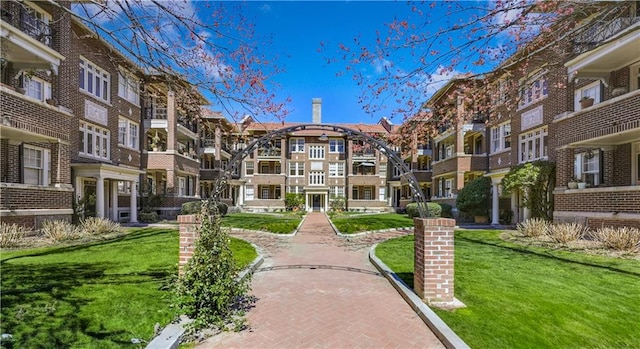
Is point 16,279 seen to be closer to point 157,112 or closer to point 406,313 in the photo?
point 406,313

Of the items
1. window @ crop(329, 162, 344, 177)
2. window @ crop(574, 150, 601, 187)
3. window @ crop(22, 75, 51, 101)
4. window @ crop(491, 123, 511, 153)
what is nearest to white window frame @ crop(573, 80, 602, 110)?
window @ crop(574, 150, 601, 187)

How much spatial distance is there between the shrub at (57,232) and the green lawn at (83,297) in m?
1.99

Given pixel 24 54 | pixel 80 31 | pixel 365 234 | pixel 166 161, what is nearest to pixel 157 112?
pixel 166 161

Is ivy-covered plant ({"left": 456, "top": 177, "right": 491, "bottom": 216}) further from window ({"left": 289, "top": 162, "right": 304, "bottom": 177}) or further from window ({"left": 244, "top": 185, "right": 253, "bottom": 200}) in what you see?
window ({"left": 244, "top": 185, "right": 253, "bottom": 200})

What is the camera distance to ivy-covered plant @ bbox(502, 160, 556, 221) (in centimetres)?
1564

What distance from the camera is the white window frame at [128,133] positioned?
2126 centimetres

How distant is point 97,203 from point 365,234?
13.6 metres

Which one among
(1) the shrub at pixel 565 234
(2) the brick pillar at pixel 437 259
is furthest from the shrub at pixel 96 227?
(1) the shrub at pixel 565 234

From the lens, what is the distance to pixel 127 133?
71.4 feet

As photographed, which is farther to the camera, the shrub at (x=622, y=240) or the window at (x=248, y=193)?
the window at (x=248, y=193)

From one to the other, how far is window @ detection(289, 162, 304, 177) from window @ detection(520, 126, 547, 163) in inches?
1120

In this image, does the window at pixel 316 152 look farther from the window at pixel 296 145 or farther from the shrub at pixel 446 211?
the shrub at pixel 446 211

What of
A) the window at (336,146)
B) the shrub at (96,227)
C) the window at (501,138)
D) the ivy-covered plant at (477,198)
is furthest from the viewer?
the window at (336,146)

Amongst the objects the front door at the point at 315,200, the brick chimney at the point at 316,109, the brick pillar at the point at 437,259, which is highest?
the brick chimney at the point at 316,109
